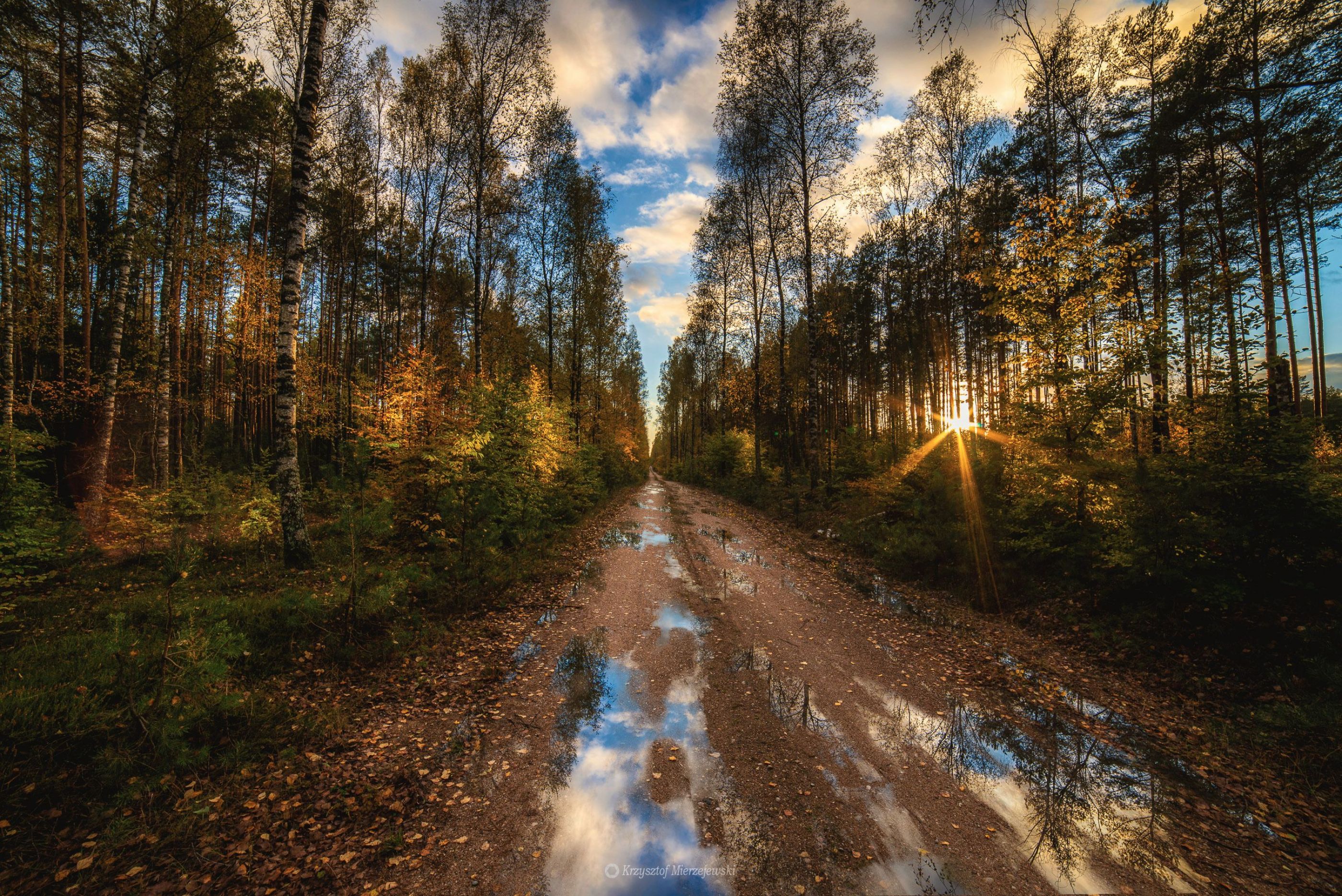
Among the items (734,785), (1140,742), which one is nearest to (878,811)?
(734,785)

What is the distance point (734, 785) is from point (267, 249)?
2483cm

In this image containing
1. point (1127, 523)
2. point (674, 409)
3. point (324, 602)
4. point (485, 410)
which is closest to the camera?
point (324, 602)

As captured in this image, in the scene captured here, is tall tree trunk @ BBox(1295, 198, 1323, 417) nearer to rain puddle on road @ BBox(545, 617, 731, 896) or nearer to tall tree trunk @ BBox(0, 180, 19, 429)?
rain puddle on road @ BBox(545, 617, 731, 896)

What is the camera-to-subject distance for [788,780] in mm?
3959

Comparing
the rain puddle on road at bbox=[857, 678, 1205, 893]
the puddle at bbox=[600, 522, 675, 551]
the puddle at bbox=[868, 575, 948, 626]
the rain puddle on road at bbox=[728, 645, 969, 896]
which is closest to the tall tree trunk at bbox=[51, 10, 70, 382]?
the puddle at bbox=[600, 522, 675, 551]

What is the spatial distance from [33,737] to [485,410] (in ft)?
25.3

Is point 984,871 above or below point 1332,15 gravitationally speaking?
below

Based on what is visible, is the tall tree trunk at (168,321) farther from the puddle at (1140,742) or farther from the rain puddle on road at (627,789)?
the puddle at (1140,742)

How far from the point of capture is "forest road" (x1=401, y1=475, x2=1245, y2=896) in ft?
10.2

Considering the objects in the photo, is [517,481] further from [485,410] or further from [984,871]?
[984,871]

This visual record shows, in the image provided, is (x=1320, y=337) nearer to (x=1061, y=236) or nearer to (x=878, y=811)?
(x=1061, y=236)

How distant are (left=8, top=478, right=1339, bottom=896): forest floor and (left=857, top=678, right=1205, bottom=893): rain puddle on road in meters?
0.02

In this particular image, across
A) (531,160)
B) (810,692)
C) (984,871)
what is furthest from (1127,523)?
(531,160)

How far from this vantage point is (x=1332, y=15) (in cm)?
719
